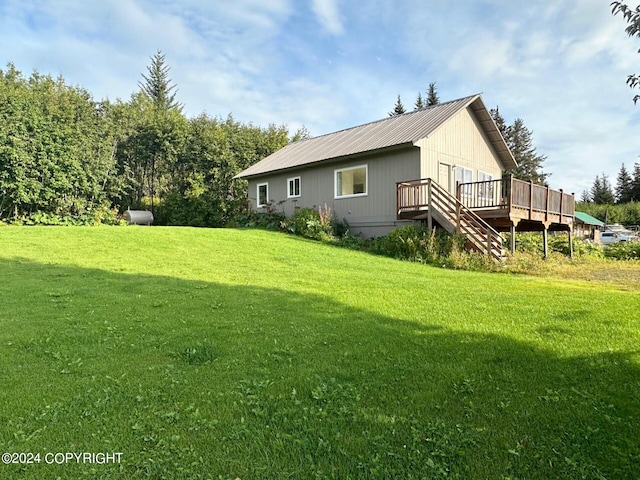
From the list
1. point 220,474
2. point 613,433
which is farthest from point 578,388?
point 220,474

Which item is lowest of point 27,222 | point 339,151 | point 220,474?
point 220,474

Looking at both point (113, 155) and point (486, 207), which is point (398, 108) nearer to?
point (113, 155)

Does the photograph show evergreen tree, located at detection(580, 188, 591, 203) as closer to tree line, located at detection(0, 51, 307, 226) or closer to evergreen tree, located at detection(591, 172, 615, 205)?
evergreen tree, located at detection(591, 172, 615, 205)

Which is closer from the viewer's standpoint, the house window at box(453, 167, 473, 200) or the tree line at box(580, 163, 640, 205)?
the house window at box(453, 167, 473, 200)

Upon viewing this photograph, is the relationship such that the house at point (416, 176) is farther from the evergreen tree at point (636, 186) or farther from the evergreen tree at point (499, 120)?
the evergreen tree at point (636, 186)

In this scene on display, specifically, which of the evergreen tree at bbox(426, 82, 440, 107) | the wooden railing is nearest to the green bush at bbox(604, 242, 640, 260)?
the wooden railing

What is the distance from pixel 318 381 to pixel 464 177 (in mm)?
14712

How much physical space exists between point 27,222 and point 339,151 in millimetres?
15437

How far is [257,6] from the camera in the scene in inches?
448

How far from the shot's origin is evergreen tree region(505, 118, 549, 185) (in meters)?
42.7

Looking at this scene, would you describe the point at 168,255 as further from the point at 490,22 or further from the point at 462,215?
the point at 490,22

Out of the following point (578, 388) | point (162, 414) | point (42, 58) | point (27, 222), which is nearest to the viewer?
point (162, 414)

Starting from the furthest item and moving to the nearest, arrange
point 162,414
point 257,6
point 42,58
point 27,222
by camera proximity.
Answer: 1. point 42,58
2. point 27,222
3. point 257,6
4. point 162,414

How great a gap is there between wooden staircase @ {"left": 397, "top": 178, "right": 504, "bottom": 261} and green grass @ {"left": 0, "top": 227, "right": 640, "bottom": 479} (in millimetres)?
4516
